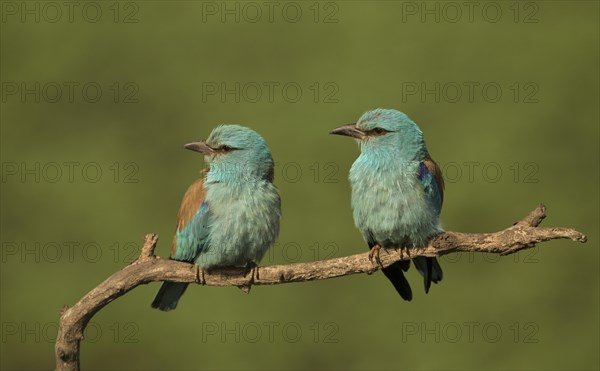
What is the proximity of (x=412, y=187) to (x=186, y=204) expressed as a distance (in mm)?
896

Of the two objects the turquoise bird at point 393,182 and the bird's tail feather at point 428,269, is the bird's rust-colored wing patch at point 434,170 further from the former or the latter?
the bird's tail feather at point 428,269

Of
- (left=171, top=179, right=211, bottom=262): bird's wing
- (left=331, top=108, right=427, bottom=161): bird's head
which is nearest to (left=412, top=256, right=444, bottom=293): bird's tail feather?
(left=331, top=108, right=427, bottom=161): bird's head

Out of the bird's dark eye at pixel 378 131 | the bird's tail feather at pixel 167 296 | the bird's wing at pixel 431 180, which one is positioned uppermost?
the bird's dark eye at pixel 378 131

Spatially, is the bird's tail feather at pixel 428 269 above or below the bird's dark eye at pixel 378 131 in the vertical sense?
below

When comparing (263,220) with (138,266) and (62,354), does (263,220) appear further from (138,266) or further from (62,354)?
(62,354)

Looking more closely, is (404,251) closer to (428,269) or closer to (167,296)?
(428,269)

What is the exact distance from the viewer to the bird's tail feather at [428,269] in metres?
3.52

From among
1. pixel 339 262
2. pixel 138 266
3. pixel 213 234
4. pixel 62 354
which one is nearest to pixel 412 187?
pixel 339 262

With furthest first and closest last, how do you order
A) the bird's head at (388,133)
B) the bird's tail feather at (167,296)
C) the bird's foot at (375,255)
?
the bird's tail feather at (167,296), the bird's head at (388,133), the bird's foot at (375,255)

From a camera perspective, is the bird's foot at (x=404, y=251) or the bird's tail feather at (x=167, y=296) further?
the bird's tail feather at (x=167, y=296)

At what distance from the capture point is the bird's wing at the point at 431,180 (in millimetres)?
3328

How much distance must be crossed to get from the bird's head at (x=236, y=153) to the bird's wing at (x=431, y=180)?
60 cm

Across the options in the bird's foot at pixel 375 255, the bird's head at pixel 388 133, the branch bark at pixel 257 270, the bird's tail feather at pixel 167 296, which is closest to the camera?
the branch bark at pixel 257 270

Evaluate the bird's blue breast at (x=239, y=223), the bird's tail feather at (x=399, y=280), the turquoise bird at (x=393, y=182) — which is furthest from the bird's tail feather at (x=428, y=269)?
the bird's blue breast at (x=239, y=223)
